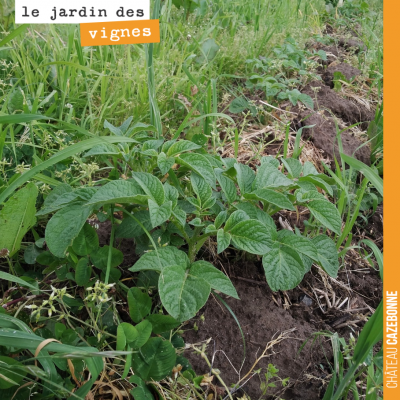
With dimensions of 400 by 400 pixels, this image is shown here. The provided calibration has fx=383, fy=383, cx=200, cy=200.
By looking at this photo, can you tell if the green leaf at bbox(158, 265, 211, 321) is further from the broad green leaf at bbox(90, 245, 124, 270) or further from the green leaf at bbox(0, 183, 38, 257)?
the green leaf at bbox(0, 183, 38, 257)

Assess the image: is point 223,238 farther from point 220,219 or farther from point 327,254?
point 327,254

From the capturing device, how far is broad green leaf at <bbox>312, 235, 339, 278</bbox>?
3.51 ft

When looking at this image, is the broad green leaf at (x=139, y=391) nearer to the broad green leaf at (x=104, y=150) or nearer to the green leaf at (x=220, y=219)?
the green leaf at (x=220, y=219)

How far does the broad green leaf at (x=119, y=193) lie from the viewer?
899 millimetres

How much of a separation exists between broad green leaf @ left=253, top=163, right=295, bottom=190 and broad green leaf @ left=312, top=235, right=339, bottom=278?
19 cm

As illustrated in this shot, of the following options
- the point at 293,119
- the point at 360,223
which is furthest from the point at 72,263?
the point at 293,119

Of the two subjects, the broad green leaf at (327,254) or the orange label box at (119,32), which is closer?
the broad green leaf at (327,254)

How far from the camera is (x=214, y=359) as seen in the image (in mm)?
1000

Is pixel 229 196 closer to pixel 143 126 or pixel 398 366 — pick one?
pixel 143 126

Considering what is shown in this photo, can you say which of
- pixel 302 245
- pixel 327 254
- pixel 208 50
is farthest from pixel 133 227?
pixel 208 50

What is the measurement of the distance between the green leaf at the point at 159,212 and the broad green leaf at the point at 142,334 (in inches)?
8.7

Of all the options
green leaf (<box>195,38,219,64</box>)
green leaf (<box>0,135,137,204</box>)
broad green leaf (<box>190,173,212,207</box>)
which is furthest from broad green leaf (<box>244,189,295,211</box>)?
green leaf (<box>195,38,219,64</box>)

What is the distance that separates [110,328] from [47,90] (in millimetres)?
1122

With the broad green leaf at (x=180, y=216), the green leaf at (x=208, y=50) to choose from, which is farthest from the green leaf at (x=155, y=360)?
the green leaf at (x=208, y=50)
